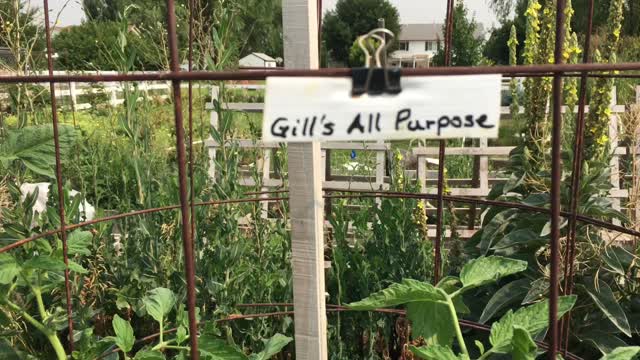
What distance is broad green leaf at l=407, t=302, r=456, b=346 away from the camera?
3.88 ft

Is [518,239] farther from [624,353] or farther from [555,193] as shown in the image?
[555,193]

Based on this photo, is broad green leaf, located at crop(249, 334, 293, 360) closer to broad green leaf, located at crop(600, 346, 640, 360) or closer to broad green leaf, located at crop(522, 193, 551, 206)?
broad green leaf, located at crop(600, 346, 640, 360)

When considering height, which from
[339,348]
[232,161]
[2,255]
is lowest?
[339,348]

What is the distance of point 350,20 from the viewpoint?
3512 centimetres

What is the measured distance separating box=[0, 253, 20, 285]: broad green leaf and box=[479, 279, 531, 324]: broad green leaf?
1297 millimetres

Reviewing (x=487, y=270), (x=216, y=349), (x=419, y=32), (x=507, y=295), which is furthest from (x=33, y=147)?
(x=419, y=32)

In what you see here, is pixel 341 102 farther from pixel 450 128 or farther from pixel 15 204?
pixel 15 204

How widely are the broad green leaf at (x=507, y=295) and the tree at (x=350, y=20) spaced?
31.5 metres

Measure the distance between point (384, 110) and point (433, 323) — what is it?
0.56 metres

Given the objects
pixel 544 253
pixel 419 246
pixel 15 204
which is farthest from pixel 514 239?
pixel 15 204

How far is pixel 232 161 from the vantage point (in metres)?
1.96

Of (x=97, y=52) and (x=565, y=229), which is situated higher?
(x=97, y=52)

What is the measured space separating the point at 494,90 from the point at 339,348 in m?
1.35

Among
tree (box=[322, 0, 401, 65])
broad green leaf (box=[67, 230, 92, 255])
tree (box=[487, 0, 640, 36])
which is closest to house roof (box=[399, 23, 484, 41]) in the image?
tree (box=[322, 0, 401, 65])
